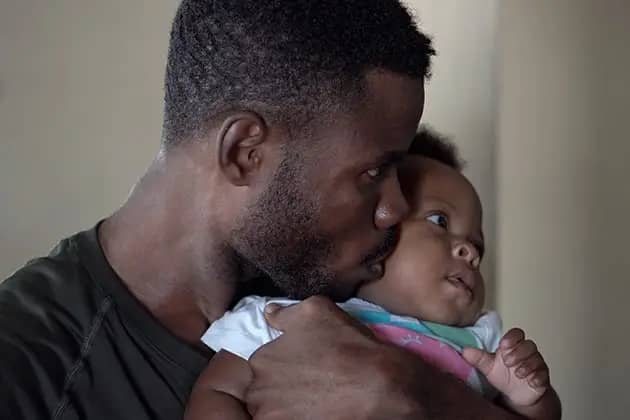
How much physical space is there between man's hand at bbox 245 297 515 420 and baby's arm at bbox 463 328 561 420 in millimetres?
50

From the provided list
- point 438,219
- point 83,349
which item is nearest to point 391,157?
point 438,219

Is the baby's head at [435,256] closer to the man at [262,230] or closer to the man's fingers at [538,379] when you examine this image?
the man at [262,230]

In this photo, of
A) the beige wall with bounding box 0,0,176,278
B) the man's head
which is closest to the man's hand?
the man's head

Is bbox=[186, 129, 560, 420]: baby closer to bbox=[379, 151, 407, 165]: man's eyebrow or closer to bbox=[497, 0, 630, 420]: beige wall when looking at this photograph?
bbox=[379, 151, 407, 165]: man's eyebrow

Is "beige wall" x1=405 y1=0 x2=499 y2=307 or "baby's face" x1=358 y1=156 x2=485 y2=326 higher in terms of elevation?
"beige wall" x1=405 y1=0 x2=499 y2=307

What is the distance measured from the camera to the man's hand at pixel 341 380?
0.97 metres

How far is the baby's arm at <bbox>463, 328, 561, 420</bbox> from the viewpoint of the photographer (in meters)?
1.05

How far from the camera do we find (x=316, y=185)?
3.53 feet

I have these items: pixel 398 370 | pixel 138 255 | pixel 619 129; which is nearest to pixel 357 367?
pixel 398 370

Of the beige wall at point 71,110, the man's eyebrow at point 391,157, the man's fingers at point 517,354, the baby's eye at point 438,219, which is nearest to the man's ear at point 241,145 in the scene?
the man's eyebrow at point 391,157

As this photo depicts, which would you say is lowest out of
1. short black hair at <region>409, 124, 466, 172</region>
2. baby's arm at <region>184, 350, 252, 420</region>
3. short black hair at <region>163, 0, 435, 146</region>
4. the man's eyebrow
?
baby's arm at <region>184, 350, 252, 420</region>

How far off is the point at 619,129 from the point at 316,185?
2.99 feet

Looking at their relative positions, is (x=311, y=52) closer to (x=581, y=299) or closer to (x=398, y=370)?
(x=398, y=370)

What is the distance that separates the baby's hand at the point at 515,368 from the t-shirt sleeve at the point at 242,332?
0.27 m
